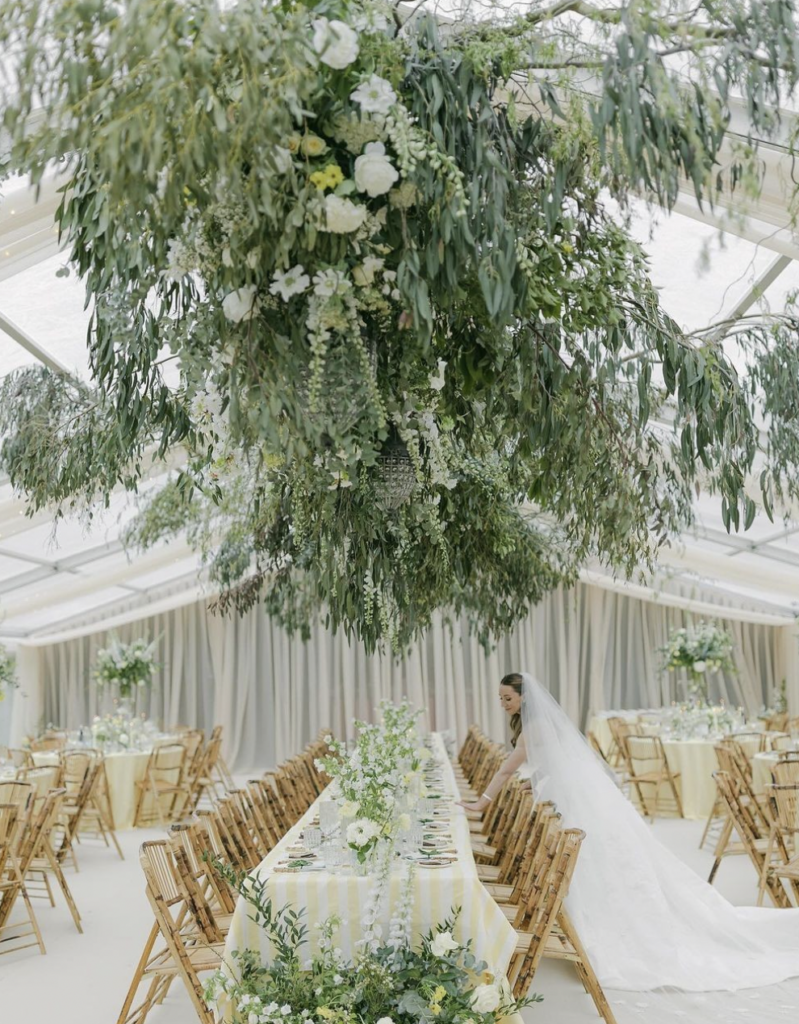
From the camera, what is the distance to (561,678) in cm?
1507

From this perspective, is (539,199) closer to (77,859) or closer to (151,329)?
(151,329)

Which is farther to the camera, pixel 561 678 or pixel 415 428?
pixel 561 678

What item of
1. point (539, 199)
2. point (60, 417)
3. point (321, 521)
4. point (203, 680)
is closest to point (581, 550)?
point (321, 521)

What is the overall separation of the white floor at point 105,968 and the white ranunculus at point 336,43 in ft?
13.4

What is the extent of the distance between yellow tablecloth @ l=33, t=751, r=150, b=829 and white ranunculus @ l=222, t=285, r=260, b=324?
948cm

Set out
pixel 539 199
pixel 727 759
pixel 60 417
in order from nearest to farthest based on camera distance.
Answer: pixel 539 199
pixel 60 417
pixel 727 759

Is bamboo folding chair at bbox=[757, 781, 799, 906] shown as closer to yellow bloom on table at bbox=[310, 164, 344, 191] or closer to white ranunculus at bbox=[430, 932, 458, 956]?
white ranunculus at bbox=[430, 932, 458, 956]

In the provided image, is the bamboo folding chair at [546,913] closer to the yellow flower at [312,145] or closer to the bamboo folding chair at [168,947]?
the bamboo folding chair at [168,947]

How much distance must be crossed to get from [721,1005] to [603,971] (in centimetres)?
54

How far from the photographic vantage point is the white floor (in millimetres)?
4758

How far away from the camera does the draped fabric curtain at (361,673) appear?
1502 centimetres

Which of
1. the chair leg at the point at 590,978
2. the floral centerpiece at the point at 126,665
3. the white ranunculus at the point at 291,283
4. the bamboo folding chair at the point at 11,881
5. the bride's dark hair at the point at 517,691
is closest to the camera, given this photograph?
the white ranunculus at the point at 291,283

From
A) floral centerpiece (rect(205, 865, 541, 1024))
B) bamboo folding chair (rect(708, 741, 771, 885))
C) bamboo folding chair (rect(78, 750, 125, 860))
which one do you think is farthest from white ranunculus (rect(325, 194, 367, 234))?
bamboo folding chair (rect(78, 750, 125, 860))

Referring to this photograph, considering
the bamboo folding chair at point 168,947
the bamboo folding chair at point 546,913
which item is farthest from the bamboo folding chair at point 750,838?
the bamboo folding chair at point 168,947
